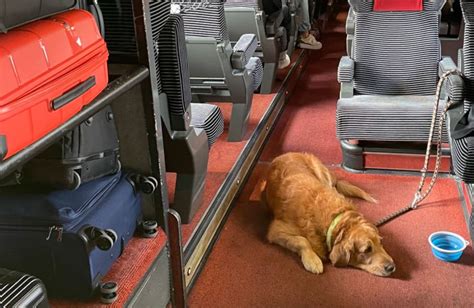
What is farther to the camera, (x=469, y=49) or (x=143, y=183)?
(x=469, y=49)

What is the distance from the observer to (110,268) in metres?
1.92

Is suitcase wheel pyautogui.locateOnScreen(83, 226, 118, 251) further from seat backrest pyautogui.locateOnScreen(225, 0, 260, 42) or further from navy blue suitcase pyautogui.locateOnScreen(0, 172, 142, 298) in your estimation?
seat backrest pyautogui.locateOnScreen(225, 0, 260, 42)

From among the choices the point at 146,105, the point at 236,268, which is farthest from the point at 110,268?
the point at 236,268

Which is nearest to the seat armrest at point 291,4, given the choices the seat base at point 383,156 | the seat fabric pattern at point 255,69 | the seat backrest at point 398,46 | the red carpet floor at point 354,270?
the seat fabric pattern at point 255,69

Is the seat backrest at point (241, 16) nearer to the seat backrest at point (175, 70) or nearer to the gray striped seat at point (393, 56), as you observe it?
the gray striped seat at point (393, 56)

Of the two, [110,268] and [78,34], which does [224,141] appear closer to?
[110,268]

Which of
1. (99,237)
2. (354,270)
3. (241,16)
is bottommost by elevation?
(354,270)

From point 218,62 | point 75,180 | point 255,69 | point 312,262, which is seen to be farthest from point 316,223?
point 255,69

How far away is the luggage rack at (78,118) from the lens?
1.19m

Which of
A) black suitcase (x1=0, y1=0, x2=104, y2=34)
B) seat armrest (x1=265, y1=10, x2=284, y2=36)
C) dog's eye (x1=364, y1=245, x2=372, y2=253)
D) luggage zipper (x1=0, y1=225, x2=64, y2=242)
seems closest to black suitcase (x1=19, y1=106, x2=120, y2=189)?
luggage zipper (x1=0, y1=225, x2=64, y2=242)

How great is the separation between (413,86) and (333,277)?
1835 millimetres

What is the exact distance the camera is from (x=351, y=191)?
3.44m

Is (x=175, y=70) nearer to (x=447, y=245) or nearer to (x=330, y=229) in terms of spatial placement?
(x=330, y=229)

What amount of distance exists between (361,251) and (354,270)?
0.40 feet
